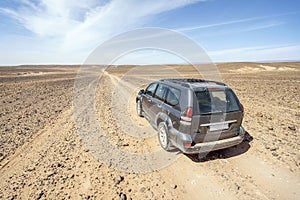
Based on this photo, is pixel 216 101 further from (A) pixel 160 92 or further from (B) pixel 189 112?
(A) pixel 160 92

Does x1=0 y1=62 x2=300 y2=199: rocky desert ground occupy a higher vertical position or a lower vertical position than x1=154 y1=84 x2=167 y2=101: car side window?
lower

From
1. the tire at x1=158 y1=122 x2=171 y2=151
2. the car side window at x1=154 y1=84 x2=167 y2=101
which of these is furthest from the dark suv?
the car side window at x1=154 y1=84 x2=167 y2=101

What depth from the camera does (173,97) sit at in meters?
4.21

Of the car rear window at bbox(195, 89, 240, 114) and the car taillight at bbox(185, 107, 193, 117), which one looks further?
the car rear window at bbox(195, 89, 240, 114)

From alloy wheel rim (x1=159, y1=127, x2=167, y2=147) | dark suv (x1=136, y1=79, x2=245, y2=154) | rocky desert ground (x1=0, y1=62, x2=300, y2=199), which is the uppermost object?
dark suv (x1=136, y1=79, x2=245, y2=154)

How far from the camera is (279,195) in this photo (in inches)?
117

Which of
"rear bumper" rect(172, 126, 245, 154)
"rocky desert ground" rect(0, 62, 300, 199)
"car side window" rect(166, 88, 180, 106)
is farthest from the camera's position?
"car side window" rect(166, 88, 180, 106)

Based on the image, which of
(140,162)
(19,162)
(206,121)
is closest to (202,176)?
(206,121)

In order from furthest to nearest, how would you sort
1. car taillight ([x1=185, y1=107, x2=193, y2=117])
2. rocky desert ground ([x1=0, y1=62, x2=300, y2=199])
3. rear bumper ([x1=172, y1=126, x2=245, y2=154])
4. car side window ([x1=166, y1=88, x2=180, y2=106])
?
car side window ([x1=166, y1=88, x2=180, y2=106]) → rear bumper ([x1=172, y1=126, x2=245, y2=154]) → car taillight ([x1=185, y1=107, x2=193, y2=117]) → rocky desert ground ([x1=0, y1=62, x2=300, y2=199])

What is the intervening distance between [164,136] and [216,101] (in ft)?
5.09

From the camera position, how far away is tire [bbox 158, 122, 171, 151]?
13.8 feet

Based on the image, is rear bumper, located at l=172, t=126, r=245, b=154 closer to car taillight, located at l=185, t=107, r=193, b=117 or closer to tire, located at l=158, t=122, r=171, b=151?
tire, located at l=158, t=122, r=171, b=151

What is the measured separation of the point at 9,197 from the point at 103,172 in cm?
160

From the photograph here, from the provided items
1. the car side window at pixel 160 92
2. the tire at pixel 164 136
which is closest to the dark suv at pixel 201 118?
the tire at pixel 164 136
